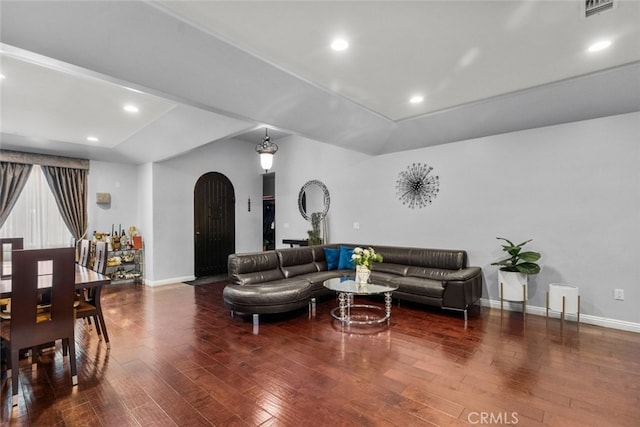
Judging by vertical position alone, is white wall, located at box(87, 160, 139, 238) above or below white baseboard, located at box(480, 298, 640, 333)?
above

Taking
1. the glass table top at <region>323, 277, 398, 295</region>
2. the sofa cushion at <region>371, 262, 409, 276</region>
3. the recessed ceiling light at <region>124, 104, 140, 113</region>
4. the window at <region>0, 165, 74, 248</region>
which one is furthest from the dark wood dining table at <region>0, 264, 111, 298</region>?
the sofa cushion at <region>371, 262, 409, 276</region>

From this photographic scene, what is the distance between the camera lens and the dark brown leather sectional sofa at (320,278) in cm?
379

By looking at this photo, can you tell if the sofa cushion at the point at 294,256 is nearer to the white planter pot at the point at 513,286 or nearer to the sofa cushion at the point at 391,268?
the sofa cushion at the point at 391,268

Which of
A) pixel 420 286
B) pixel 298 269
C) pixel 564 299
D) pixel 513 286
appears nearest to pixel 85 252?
pixel 298 269

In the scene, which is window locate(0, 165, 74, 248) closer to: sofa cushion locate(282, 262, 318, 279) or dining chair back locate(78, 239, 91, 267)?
dining chair back locate(78, 239, 91, 267)

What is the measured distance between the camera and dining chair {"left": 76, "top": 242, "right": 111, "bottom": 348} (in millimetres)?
3016

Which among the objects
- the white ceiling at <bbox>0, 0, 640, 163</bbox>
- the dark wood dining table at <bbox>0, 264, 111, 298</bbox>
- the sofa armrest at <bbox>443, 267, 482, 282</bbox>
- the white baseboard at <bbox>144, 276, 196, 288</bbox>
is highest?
the white ceiling at <bbox>0, 0, 640, 163</bbox>

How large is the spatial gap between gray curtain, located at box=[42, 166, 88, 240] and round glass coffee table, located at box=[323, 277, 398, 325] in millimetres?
5122

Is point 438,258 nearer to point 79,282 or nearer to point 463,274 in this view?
point 463,274

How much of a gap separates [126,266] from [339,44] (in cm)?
625

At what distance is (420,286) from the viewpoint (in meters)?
4.21

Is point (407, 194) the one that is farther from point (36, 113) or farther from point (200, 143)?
point (36, 113)

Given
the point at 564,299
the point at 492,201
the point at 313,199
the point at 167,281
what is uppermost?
the point at 313,199

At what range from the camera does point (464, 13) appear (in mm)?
2148
